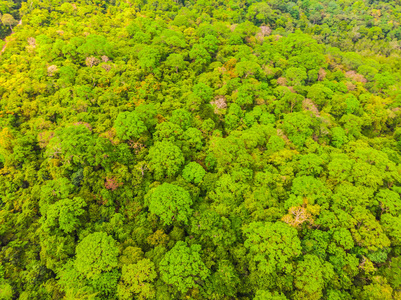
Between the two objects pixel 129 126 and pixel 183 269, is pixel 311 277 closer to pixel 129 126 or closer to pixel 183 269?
pixel 183 269

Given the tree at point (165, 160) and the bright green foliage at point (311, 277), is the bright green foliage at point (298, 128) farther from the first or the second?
the tree at point (165, 160)

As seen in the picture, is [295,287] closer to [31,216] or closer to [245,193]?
[245,193]

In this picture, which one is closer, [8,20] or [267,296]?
[267,296]

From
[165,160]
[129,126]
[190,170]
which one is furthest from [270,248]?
[129,126]

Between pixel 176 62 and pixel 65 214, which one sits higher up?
pixel 176 62

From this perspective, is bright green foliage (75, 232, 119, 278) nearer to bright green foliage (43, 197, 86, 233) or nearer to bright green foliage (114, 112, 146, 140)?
bright green foliage (43, 197, 86, 233)

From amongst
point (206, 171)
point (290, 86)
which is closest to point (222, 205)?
point (206, 171)

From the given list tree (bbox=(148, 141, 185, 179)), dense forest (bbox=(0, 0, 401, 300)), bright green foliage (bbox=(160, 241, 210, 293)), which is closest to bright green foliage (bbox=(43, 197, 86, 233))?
dense forest (bbox=(0, 0, 401, 300))
